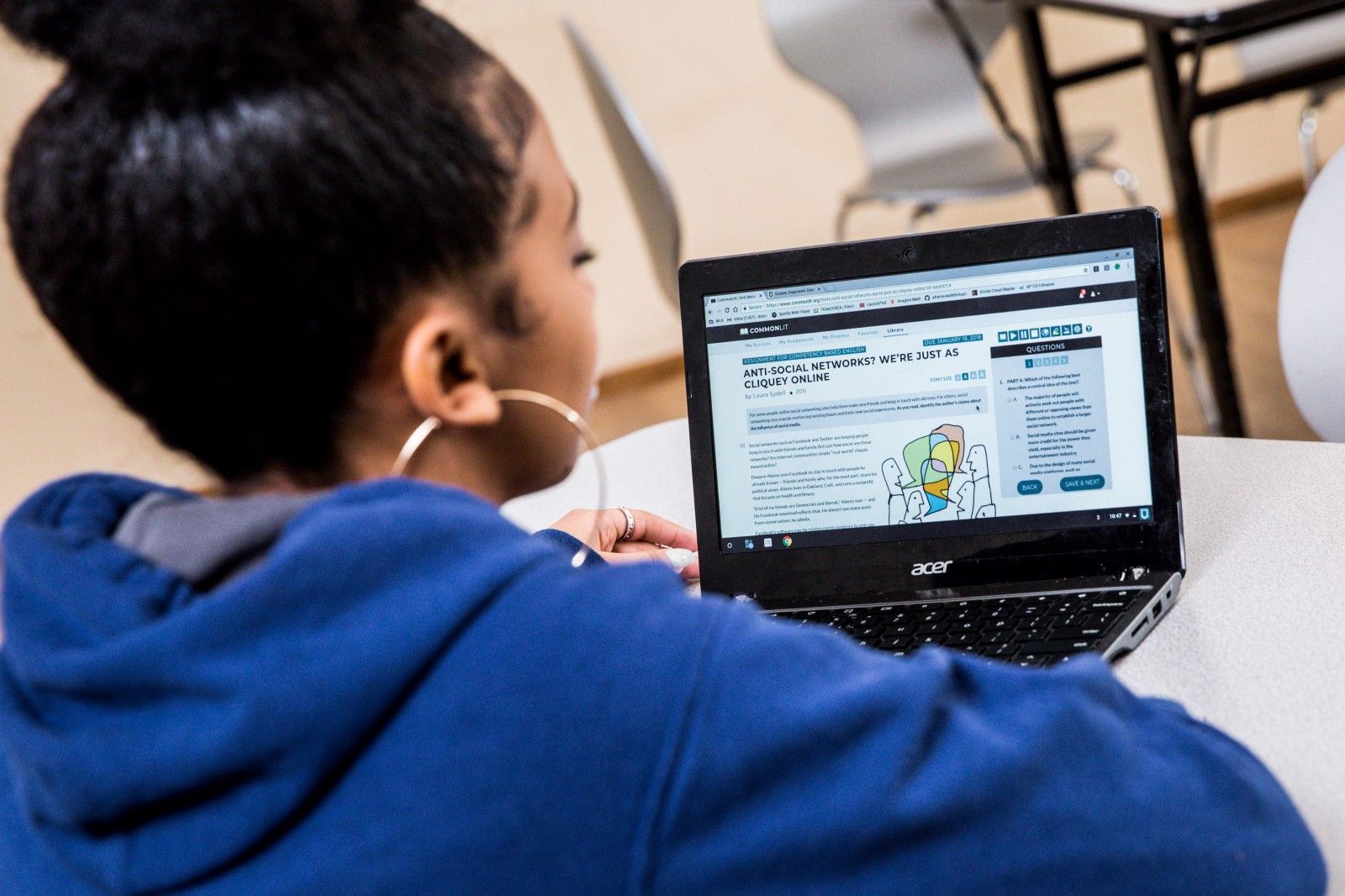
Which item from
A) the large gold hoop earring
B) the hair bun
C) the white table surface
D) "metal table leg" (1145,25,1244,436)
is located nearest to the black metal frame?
"metal table leg" (1145,25,1244,436)

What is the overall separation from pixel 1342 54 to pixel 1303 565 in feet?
5.04

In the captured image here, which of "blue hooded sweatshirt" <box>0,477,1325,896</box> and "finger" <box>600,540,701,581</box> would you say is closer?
"blue hooded sweatshirt" <box>0,477,1325,896</box>

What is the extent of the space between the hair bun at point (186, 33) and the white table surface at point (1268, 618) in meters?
0.54

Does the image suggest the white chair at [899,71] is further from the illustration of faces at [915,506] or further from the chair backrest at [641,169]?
the illustration of faces at [915,506]

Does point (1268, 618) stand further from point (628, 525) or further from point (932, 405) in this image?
point (628, 525)

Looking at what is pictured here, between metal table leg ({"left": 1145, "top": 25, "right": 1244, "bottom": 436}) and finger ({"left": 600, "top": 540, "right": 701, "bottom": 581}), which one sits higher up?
metal table leg ({"left": 1145, "top": 25, "right": 1244, "bottom": 436})

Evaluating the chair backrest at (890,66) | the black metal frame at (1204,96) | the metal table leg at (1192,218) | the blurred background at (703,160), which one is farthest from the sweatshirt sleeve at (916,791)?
the blurred background at (703,160)

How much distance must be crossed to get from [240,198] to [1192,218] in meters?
1.91

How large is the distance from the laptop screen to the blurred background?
257 cm

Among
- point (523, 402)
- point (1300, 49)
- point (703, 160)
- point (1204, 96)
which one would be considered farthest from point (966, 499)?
point (703, 160)

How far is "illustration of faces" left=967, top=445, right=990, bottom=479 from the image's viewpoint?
880 millimetres

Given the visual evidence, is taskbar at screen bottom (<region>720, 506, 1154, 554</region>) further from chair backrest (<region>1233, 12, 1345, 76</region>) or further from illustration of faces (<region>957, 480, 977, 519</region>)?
chair backrest (<region>1233, 12, 1345, 76</region>)

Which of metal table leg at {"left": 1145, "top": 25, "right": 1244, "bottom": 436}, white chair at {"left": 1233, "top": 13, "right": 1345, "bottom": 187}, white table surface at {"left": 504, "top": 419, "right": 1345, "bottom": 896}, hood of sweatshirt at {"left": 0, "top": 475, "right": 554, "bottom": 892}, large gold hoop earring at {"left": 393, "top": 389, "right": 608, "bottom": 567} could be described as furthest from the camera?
white chair at {"left": 1233, "top": 13, "right": 1345, "bottom": 187}

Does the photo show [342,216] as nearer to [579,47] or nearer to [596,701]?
[596,701]
